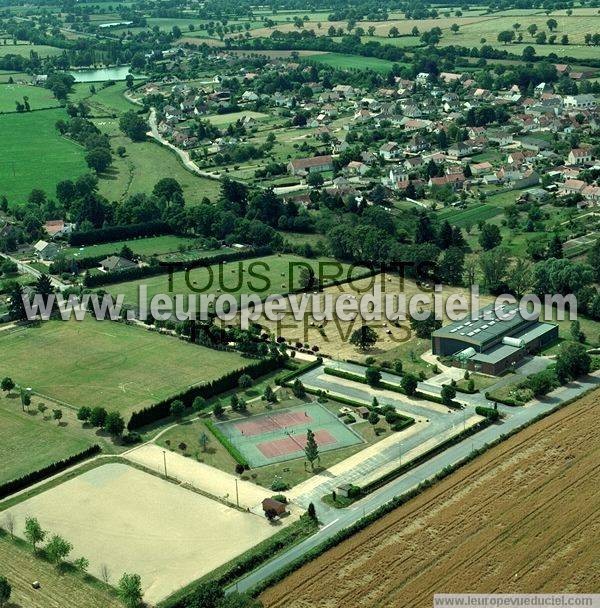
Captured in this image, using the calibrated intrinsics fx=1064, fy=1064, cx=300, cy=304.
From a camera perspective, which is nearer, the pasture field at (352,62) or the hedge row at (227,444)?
the hedge row at (227,444)

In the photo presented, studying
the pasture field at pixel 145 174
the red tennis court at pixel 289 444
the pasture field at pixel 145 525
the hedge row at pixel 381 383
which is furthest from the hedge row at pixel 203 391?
the pasture field at pixel 145 174

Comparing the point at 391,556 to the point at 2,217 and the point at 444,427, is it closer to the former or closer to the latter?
the point at 444,427

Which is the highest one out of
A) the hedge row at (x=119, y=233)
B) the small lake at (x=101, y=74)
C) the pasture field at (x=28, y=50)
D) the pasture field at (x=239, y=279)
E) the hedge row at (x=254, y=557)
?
the pasture field at (x=28, y=50)

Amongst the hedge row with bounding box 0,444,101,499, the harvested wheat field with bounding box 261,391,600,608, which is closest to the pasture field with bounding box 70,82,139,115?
the hedge row with bounding box 0,444,101,499

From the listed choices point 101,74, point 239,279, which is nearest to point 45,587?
point 239,279

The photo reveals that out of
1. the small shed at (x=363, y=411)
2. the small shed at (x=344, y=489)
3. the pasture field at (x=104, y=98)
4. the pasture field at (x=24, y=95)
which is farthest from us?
the pasture field at (x=24, y=95)

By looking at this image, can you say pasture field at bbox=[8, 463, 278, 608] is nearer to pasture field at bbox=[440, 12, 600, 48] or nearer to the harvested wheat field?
the harvested wheat field

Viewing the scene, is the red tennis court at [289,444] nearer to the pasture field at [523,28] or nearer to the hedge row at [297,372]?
the hedge row at [297,372]
